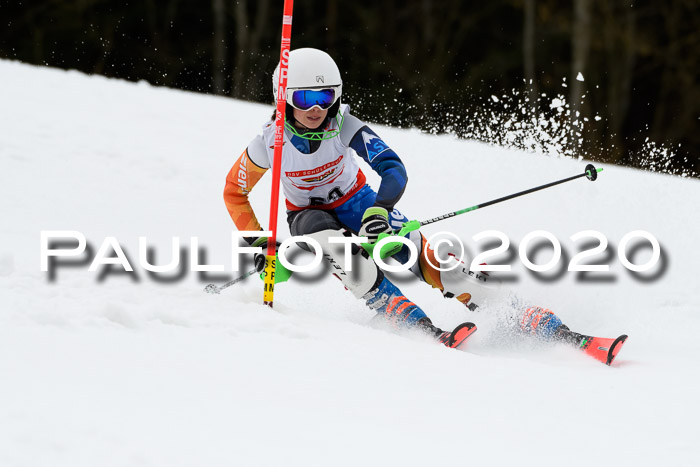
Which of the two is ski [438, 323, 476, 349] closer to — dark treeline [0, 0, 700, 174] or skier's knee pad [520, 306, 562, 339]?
skier's knee pad [520, 306, 562, 339]

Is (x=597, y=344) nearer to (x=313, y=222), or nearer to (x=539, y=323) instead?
(x=539, y=323)

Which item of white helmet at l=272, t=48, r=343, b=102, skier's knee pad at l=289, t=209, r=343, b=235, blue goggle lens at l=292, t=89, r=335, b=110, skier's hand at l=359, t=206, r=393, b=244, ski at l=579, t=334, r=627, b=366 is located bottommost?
ski at l=579, t=334, r=627, b=366

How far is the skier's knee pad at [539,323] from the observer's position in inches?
152

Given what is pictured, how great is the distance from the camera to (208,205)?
7.21 metres

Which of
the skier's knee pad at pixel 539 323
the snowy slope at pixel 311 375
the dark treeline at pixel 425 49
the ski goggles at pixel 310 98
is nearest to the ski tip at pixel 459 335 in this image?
the snowy slope at pixel 311 375

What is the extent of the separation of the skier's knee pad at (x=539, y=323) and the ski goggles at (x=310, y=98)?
141cm

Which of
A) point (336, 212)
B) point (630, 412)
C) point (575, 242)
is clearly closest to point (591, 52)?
point (575, 242)

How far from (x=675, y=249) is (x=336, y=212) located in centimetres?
299

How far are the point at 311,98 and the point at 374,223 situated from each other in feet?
2.28

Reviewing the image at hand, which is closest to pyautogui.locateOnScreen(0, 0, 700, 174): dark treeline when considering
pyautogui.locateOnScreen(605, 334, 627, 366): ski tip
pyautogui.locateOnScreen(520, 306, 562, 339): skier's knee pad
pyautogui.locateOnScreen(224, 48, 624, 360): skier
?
Answer: pyautogui.locateOnScreen(224, 48, 624, 360): skier

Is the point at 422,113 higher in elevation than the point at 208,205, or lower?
higher

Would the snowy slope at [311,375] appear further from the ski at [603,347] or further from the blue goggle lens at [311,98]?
the blue goggle lens at [311,98]

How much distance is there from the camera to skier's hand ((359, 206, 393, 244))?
3641 mm

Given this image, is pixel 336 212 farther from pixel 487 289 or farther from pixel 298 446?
pixel 298 446
